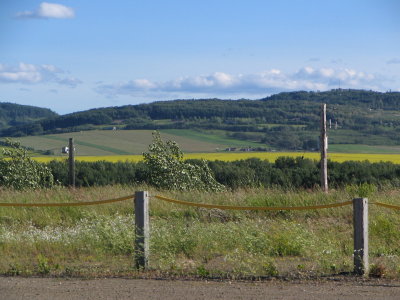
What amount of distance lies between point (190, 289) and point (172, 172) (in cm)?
1427

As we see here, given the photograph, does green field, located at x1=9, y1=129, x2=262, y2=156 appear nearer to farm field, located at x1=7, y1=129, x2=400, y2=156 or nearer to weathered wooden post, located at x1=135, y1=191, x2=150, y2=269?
farm field, located at x1=7, y1=129, x2=400, y2=156

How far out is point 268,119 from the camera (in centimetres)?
8256

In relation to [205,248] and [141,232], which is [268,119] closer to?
[205,248]

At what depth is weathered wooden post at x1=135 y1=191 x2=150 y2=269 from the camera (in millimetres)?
8242

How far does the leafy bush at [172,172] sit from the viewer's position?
21.2 m

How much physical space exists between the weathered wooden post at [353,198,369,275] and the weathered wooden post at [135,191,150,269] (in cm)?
255

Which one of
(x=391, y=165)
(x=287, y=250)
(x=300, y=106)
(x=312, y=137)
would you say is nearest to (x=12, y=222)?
(x=287, y=250)

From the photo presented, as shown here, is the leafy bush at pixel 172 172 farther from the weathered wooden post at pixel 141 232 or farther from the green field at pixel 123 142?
the green field at pixel 123 142

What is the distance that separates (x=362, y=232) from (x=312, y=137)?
52.9 m

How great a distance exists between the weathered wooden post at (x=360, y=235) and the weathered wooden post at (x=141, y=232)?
2.55m

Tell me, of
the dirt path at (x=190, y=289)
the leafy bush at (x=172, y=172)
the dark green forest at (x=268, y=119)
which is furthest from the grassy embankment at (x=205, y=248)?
the dark green forest at (x=268, y=119)

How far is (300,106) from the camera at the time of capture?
86562 millimetres

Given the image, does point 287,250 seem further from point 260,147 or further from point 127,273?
point 260,147

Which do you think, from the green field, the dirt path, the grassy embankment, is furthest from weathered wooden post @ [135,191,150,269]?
the green field
